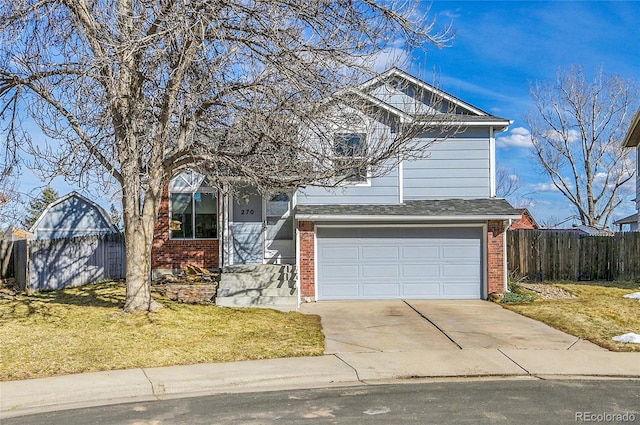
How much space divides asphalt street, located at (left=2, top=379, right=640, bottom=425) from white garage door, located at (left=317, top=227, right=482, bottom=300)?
8280mm

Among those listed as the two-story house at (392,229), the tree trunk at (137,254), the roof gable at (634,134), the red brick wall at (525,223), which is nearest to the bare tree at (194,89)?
the tree trunk at (137,254)

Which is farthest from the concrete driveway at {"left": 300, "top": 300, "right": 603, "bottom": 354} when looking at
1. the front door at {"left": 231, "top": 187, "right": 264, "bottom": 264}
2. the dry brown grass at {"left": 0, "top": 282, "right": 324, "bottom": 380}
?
the front door at {"left": 231, "top": 187, "right": 264, "bottom": 264}

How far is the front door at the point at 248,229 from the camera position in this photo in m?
16.2

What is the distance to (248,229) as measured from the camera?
53.6 ft

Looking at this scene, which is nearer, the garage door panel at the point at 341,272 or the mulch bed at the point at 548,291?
the garage door panel at the point at 341,272

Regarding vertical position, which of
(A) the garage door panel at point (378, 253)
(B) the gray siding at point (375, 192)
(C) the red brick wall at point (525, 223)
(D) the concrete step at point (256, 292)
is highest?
(B) the gray siding at point (375, 192)

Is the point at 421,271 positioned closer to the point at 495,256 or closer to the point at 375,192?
the point at 495,256

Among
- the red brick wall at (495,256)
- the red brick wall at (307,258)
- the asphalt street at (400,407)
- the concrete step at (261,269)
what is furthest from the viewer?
the red brick wall at (495,256)

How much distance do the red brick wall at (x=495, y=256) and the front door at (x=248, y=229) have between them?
6.60 metres

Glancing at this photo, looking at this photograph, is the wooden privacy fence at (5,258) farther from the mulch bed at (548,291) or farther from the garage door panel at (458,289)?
the mulch bed at (548,291)

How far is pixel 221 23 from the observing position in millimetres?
10250

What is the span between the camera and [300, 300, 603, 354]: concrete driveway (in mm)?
9828

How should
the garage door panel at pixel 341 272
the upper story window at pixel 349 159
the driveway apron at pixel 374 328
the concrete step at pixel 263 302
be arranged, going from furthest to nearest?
the garage door panel at pixel 341 272, the concrete step at pixel 263 302, the upper story window at pixel 349 159, the driveway apron at pixel 374 328

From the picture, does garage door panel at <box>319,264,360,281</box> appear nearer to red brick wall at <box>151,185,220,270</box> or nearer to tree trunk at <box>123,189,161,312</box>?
red brick wall at <box>151,185,220,270</box>
